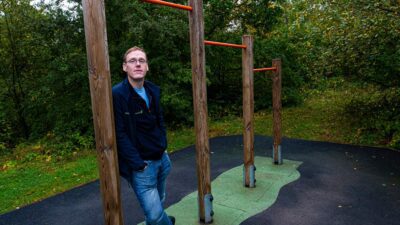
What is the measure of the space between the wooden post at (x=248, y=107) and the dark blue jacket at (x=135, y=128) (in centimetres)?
203

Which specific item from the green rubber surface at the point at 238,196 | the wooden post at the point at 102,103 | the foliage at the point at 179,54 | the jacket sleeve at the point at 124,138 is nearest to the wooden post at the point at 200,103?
the green rubber surface at the point at 238,196

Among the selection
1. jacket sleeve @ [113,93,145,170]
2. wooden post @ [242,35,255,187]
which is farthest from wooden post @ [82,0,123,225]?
wooden post @ [242,35,255,187]

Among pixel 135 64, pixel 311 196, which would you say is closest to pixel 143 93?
pixel 135 64

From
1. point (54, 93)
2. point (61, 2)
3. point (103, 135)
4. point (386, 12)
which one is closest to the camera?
point (103, 135)

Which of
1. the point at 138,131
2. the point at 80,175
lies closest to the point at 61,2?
the point at 80,175

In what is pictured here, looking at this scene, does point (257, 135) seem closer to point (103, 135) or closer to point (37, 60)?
point (103, 135)

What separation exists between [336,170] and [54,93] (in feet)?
24.8

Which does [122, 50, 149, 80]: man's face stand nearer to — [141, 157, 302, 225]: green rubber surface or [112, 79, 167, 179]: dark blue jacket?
[112, 79, 167, 179]: dark blue jacket

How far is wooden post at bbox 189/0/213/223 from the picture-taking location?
131 inches

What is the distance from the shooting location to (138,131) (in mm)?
2582

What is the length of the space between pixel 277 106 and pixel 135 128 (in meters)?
3.81

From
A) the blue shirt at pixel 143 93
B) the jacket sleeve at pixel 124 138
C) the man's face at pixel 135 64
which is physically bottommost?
the jacket sleeve at pixel 124 138

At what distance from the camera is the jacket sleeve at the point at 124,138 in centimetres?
240

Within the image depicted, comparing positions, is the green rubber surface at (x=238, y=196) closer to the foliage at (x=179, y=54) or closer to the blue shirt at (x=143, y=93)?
the blue shirt at (x=143, y=93)
